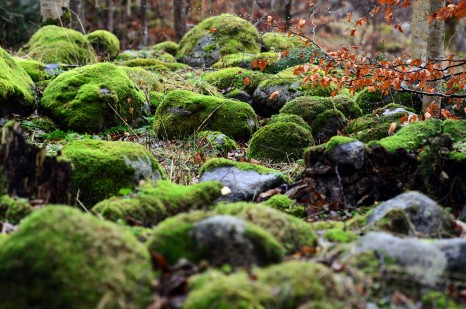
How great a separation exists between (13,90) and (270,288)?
674 centimetres

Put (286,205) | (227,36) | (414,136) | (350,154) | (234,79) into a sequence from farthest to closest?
1. (227,36)
2. (234,79)
3. (414,136)
4. (350,154)
5. (286,205)

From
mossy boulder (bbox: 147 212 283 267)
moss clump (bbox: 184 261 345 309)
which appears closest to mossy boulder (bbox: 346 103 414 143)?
mossy boulder (bbox: 147 212 283 267)

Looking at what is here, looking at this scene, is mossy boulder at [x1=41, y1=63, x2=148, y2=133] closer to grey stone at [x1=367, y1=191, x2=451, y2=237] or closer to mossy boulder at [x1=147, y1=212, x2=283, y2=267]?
grey stone at [x1=367, y1=191, x2=451, y2=237]

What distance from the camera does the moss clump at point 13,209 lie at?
12.2 ft

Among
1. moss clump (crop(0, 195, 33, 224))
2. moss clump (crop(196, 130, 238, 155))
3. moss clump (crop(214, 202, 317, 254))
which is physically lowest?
moss clump (crop(196, 130, 238, 155))

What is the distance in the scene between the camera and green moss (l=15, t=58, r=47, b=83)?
31.7 feet

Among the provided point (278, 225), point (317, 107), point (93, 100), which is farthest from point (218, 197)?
point (93, 100)

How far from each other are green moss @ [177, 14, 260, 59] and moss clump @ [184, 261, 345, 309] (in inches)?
446

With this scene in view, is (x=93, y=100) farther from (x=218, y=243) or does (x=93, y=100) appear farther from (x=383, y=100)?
(x=218, y=243)

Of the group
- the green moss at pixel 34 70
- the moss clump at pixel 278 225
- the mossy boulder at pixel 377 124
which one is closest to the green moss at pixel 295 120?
the mossy boulder at pixel 377 124

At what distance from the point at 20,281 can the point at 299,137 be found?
17.5 ft

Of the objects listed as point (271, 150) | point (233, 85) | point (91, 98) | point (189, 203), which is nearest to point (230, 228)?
point (189, 203)

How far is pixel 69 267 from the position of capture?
2.49 meters

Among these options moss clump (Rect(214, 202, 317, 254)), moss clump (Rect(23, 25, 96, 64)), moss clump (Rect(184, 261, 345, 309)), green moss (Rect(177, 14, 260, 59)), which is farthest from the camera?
green moss (Rect(177, 14, 260, 59))
